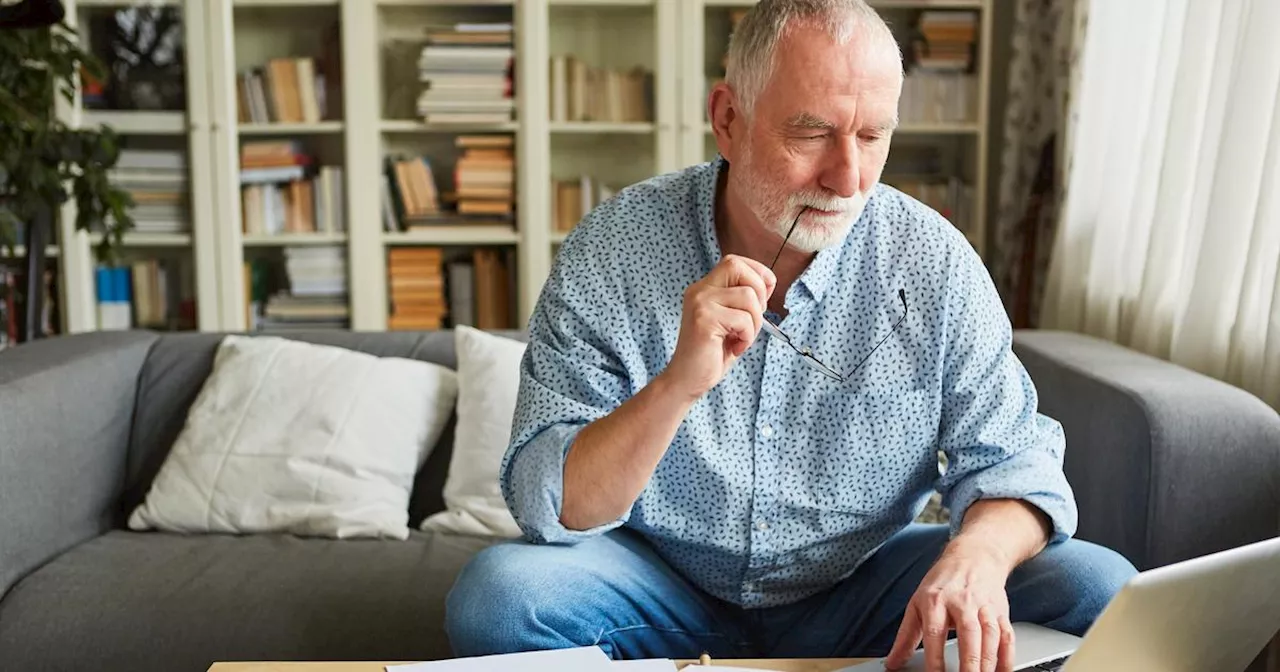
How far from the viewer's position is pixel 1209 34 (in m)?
2.21

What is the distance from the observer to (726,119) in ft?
4.82

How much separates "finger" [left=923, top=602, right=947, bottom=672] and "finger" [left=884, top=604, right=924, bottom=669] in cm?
2

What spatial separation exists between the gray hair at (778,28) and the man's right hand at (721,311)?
0.87 ft

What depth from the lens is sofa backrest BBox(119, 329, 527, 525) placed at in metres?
2.21

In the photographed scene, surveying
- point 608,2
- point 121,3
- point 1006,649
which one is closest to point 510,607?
point 1006,649

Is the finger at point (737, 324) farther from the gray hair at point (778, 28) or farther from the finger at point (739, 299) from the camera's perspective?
the gray hair at point (778, 28)

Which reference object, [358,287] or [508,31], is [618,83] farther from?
[358,287]

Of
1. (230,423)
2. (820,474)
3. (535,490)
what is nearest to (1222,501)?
(820,474)

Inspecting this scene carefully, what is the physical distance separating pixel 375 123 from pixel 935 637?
274 centimetres

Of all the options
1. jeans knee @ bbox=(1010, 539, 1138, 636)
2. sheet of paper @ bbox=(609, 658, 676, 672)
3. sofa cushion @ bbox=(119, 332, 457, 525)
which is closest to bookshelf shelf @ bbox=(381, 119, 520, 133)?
sofa cushion @ bbox=(119, 332, 457, 525)

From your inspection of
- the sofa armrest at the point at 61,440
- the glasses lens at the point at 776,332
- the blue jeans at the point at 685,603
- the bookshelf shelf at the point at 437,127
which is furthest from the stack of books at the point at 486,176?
the glasses lens at the point at 776,332

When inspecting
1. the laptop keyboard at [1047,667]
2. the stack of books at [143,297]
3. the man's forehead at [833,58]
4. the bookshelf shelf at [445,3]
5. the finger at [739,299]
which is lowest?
the stack of books at [143,297]

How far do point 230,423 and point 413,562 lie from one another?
1.50ft

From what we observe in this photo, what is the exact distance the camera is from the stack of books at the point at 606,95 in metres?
3.59
